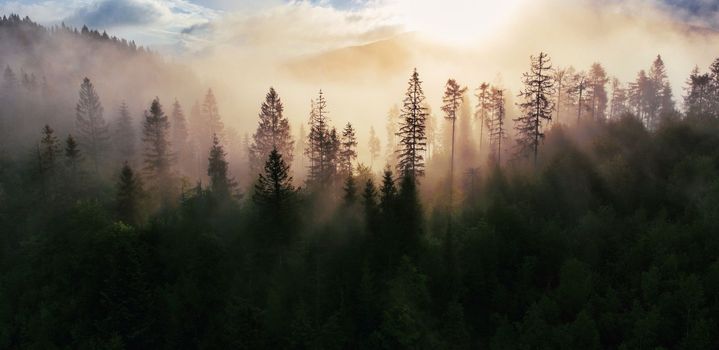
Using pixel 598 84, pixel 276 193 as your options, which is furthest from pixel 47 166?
pixel 598 84

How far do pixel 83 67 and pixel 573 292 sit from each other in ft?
673

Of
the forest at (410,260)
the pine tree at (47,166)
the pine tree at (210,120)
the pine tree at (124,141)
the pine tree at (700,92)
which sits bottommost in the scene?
the forest at (410,260)

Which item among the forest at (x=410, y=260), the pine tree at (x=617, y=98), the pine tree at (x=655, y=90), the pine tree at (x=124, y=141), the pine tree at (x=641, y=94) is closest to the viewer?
the forest at (x=410, y=260)

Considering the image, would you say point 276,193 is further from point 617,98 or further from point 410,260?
point 617,98

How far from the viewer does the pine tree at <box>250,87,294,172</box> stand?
7019 cm

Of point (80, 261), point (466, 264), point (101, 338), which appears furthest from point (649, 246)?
point (80, 261)

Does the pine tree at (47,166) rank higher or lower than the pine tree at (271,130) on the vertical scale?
lower

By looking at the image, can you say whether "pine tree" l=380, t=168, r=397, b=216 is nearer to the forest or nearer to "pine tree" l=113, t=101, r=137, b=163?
the forest

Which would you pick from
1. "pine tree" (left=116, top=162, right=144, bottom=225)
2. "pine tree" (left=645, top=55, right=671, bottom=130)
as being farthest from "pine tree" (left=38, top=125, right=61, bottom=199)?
"pine tree" (left=645, top=55, right=671, bottom=130)

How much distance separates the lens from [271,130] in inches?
2830

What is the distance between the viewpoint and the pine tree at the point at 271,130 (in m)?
70.2

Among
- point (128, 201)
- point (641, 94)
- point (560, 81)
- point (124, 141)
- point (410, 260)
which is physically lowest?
point (410, 260)

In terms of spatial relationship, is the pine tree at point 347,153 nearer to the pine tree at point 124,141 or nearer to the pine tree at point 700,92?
the pine tree at point 124,141

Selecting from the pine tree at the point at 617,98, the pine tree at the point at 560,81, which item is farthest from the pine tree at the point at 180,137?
the pine tree at the point at 617,98
